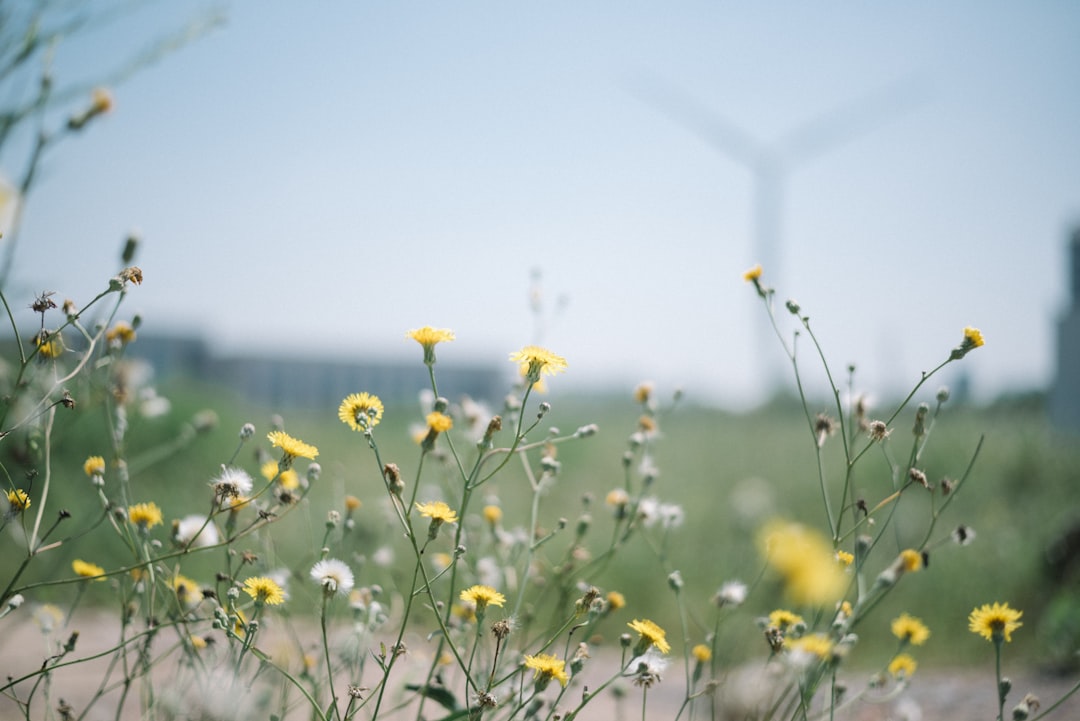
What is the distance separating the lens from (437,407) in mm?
1404

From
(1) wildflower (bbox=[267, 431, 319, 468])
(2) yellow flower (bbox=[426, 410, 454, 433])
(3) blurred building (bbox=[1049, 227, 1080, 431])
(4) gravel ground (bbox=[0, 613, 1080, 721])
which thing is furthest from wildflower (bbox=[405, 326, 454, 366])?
(3) blurred building (bbox=[1049, 227, 1080, 431])

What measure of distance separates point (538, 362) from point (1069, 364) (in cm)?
1033

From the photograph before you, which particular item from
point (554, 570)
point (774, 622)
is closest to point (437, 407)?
point (554, 570)

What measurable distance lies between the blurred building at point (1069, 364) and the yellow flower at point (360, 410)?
10250 mm

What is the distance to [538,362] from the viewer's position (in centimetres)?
142

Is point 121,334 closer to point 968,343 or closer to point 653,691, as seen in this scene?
point 968,343

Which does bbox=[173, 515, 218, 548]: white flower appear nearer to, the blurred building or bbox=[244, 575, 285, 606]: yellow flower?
bbox=[244, 575, 285, 606]: yellow flower

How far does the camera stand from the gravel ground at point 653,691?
95.1 inches

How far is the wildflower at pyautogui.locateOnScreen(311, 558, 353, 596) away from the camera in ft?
4.48

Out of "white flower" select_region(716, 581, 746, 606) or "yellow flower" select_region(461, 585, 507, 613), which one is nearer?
"yellow flower" select_region(461, 585, 507, 613)

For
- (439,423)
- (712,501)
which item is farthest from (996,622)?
(712,501)

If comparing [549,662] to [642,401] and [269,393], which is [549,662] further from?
[269,393]

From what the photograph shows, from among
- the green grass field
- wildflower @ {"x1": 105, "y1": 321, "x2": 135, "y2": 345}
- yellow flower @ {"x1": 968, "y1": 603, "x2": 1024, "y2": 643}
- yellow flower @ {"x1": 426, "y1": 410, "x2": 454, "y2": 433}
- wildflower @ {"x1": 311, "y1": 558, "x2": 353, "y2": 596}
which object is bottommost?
wildflower @ {"x1": 311, "y1": 558, "x2": 353, "y2": 596}

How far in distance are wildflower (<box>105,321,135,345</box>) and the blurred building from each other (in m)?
10.4
